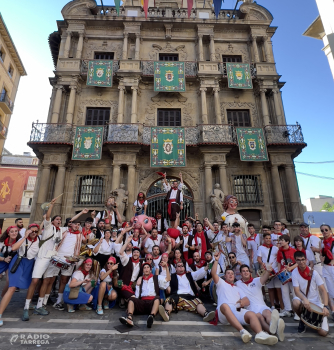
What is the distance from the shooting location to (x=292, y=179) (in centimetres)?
1326

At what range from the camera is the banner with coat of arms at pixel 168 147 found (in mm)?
13141

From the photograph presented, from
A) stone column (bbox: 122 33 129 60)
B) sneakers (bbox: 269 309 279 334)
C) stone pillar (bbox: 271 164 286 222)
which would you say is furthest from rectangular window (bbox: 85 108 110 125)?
sneakers (bbox: 269 309 279 334)

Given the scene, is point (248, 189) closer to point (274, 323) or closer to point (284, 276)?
point (284, 276)

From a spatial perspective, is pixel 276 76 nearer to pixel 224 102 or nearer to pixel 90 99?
pixel 224 102

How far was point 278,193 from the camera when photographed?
42.9 ft

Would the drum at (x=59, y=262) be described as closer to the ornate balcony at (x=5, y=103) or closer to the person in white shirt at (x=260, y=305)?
the person in white shirt at (x=260, y=305)

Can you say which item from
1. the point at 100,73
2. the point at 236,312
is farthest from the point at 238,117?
the point at 236,312

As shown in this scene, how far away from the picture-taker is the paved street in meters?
3.60

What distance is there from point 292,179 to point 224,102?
646 centimetres

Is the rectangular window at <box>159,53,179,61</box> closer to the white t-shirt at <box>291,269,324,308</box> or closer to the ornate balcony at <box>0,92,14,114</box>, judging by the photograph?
the white t-shirt at <box>291,269,324,308</box>

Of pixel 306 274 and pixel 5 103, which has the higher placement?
pixel 5 103

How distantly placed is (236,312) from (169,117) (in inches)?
497

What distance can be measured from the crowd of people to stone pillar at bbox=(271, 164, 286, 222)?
281 inches

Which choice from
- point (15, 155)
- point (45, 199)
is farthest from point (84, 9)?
point (15, 155)
